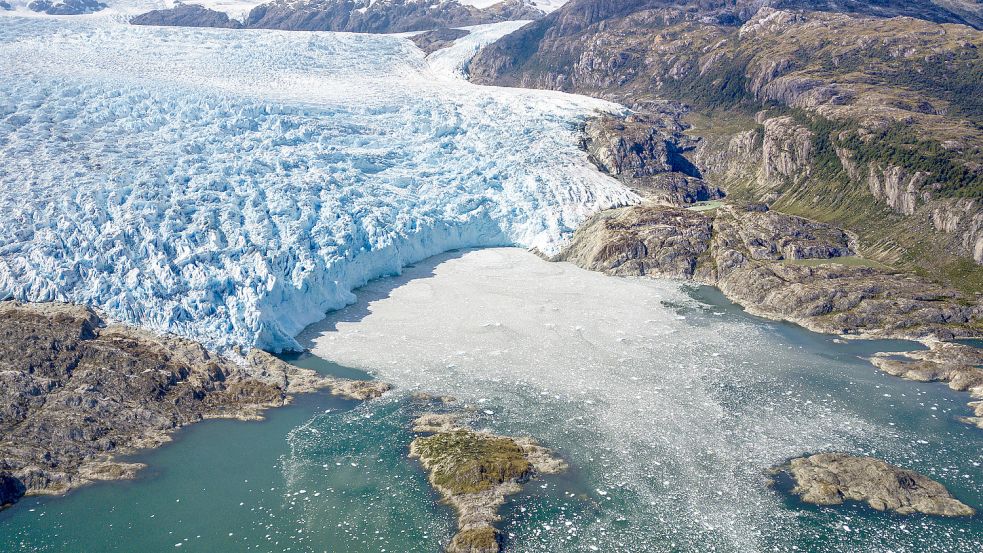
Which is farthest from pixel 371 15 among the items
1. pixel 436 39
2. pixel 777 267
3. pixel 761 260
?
pixel 777 267

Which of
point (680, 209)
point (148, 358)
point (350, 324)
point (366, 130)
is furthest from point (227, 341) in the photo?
point (680, 209)

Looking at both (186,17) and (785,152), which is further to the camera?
(186,17)

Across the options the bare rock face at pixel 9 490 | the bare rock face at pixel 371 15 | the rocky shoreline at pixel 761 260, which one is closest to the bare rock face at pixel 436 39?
the bare rock face at pixel 371 15

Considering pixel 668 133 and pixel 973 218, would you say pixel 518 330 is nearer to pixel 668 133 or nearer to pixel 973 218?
pixel 973 218

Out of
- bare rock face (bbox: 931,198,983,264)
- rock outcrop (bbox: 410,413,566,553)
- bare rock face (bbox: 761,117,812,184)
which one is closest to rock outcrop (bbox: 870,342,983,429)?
bare rock face (bbox: 931,198,983,264)

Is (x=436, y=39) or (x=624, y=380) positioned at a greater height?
(x=436, y=39)

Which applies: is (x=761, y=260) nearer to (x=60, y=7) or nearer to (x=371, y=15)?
(x=371, y=15)

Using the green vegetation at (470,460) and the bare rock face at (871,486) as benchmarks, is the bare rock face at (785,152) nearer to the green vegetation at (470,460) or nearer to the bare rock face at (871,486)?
the bare rock face at (871,486)
